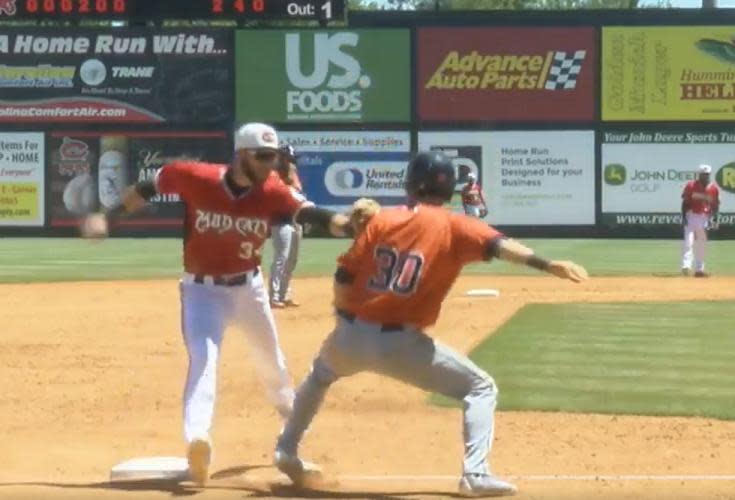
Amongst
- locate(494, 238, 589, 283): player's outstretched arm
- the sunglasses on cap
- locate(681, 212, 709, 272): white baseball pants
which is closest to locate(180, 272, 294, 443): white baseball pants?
the sunglasses on cap

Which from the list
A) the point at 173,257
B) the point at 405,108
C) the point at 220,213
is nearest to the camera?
the point at 220,213

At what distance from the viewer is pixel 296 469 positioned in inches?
331

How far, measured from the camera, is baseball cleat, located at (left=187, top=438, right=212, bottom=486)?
8445mm

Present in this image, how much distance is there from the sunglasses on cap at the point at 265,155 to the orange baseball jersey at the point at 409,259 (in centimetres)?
95

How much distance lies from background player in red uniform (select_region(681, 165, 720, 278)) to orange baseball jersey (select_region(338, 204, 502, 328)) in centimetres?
1811

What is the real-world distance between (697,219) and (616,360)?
1180 centimetres

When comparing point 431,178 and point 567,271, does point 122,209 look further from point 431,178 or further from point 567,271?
point 567,271

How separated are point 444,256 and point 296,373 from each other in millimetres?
5592

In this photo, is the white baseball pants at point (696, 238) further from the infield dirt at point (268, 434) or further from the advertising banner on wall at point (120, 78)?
the advertising banner on wall at point (120, 78)

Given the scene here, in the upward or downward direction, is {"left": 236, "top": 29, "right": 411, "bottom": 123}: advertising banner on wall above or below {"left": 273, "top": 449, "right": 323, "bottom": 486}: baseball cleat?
above

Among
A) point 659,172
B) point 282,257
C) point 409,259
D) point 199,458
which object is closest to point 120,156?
point 659,172

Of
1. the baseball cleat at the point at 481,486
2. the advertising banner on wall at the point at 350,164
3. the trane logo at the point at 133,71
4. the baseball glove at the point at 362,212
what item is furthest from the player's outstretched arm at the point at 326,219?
the trane logo at the point at 133,71

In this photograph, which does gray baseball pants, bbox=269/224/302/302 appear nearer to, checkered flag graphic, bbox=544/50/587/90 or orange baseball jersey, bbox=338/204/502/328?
orange baseball jersey, bbox=338/204/502/328

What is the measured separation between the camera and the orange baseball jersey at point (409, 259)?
7.79 m
